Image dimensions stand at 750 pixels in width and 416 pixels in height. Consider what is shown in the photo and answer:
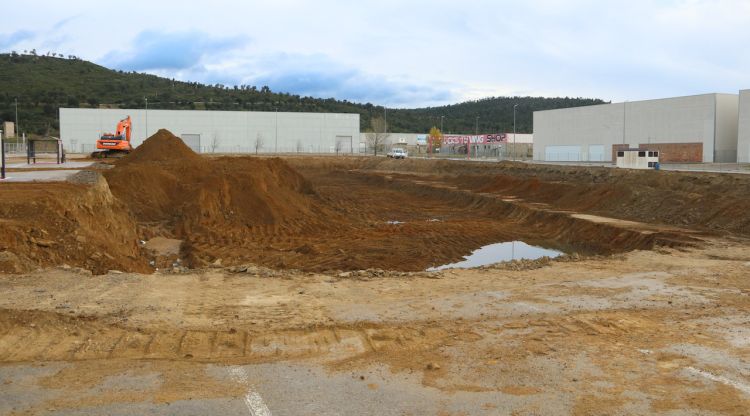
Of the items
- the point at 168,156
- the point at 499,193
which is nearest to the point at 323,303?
the point at 168,156

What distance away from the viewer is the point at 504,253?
72.4 feet

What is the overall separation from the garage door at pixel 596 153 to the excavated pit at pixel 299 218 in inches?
1424

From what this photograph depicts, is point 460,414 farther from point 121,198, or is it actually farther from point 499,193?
point 499,193

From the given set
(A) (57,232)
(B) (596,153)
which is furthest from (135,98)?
(A) (57,232)

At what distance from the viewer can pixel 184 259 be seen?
18688 millimetres

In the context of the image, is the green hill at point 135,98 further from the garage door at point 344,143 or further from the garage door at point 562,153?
the garage door at point 562,153

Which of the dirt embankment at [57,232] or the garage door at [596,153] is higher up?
the garage door at [596,153]

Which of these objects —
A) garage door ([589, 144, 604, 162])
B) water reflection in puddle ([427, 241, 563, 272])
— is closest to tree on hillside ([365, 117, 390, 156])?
garage door ([589, 144, 604, 162])

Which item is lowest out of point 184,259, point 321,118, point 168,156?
point 184,259

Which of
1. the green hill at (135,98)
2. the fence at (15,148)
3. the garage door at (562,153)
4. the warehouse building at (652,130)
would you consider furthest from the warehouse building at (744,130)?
the green hill at (135,98)

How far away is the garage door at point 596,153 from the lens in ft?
Answer: 239

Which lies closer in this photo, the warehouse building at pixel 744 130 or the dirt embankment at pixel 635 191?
the dirt embankment at pixel 635 191

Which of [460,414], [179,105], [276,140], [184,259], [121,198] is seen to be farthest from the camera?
[179,105]

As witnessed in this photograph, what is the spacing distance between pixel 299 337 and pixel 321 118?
93222 mm
